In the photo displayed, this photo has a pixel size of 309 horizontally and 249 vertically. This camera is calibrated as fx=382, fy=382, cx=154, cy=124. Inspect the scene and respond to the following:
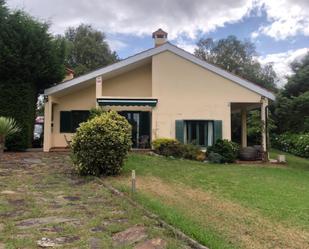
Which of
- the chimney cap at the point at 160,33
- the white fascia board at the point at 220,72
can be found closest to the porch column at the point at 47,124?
the white fascia board at the point at 220,72

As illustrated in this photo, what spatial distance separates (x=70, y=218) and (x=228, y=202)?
175 inches

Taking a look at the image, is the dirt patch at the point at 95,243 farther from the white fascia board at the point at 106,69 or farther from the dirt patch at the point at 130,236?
the white fascia board at the point at 106,69

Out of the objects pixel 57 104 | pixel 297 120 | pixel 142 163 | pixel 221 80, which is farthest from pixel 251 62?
pixel 142 163

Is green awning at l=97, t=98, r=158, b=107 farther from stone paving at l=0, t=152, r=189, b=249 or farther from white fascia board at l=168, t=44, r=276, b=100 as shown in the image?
stone paving at l=0, t=152, r=189, b=249

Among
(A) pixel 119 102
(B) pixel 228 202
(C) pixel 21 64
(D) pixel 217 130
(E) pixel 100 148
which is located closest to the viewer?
(B) pixel 228 202

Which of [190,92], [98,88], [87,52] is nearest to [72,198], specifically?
[98,88]

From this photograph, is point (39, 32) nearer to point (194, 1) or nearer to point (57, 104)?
point (57, 104)

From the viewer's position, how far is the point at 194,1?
65.7 ft

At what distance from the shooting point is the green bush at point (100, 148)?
46.4ft

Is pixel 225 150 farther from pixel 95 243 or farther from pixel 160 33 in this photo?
pixel 95 243

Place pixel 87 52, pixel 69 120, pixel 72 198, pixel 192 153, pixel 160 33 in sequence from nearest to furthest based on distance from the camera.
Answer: pixel 72 198 → pixel 192 153 → pixel 69 120 → pixel 160 33 → pixel 87 52

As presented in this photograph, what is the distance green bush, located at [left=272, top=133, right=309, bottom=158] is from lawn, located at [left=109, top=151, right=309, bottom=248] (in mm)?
13434

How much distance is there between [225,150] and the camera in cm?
2166

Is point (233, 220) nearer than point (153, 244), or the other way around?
point (153, 244)
